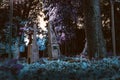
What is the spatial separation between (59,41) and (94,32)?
53.0 feet

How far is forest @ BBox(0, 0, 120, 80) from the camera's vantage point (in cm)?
1456

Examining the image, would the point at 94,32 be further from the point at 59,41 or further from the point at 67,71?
the point at 59,41

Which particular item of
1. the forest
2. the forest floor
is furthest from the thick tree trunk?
the forest floor

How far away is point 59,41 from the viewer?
109 ft

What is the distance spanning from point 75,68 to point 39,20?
25030 millimetres

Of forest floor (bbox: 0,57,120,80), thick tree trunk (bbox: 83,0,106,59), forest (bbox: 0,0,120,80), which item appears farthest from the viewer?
thick tree trunk (bbox: 83,0,106,59)

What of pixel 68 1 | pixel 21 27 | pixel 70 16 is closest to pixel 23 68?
pixel 68 1

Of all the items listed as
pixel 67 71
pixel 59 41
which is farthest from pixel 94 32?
pixel 59 41

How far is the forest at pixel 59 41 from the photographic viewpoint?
1456 cm

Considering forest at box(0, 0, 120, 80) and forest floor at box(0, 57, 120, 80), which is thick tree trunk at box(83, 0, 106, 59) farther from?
forest floor at box(0, 57, 120, 80)

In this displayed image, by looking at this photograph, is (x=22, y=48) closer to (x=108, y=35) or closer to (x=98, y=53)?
(x=108, y=35)

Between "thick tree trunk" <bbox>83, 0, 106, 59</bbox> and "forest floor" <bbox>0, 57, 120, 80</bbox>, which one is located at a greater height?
"thick tree trunk" <bbox>83, 0, 106, 59</bbox>

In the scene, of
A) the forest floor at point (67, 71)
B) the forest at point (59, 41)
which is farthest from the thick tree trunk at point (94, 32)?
the forest floor at point (67, 71)

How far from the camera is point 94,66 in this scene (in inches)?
574
